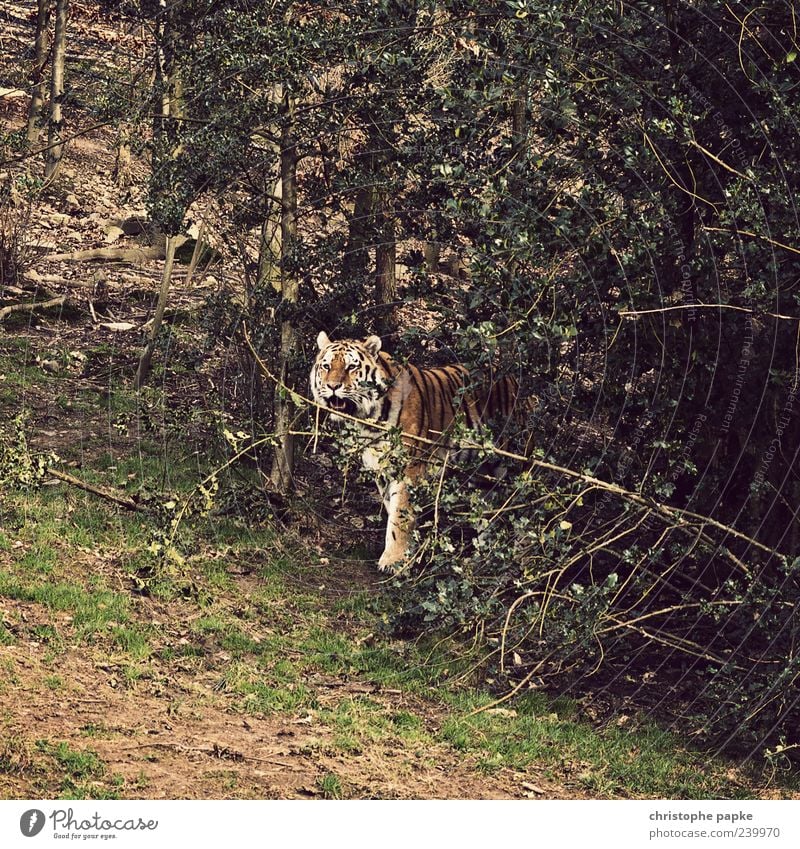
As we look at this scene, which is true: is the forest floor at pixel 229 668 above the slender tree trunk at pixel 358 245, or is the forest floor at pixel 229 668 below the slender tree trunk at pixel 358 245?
below

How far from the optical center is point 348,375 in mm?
10477

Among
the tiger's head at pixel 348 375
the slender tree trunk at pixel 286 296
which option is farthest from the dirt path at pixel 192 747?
the slender tree trunk at pixel 286 296

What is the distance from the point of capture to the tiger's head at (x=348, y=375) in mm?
10453

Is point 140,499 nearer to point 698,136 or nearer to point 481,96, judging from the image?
point 481,96

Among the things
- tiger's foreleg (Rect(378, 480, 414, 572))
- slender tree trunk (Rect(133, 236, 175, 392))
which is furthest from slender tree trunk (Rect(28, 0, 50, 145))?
tiger's foreleg (Rect(378, 480, 414, 572))

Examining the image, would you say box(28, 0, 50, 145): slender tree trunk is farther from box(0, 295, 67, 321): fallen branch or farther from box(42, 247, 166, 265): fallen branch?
box(0, 295, 67, 321): fallen branch

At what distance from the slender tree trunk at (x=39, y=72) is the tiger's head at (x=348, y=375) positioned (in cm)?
890

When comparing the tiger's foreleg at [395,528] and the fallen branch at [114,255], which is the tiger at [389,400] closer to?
the tiger's foreleg at [395,528]

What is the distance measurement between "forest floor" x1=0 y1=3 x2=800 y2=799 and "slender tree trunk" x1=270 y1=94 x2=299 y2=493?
0.32 meters

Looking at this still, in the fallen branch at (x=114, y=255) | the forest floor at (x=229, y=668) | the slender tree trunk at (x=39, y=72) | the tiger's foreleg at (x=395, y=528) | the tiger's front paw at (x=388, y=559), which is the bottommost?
the forest floor at (x=229, y=668)

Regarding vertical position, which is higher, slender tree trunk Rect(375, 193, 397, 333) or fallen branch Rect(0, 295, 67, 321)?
slender tree trunk Rect(375, 193, 397, 333)

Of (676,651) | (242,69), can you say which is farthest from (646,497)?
(242,69)

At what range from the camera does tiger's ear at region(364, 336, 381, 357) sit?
10484 mm

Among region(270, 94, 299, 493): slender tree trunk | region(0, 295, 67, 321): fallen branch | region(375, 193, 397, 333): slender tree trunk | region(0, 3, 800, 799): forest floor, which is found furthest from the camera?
region(0, 295, 67, 321): fallen branch
